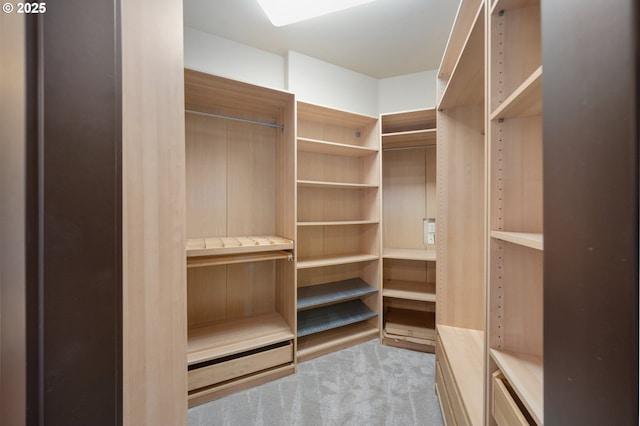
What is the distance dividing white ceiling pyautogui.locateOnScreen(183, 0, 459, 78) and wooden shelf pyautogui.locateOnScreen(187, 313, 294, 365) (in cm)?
250

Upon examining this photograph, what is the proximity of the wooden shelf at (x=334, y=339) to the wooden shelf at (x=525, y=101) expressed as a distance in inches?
83.5

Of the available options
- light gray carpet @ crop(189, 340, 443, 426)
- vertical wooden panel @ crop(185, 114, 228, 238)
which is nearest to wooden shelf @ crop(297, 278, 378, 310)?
light gray carpet @ crop(189, 340, 443, 426)

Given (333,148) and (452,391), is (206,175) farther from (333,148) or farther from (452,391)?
(452,391)

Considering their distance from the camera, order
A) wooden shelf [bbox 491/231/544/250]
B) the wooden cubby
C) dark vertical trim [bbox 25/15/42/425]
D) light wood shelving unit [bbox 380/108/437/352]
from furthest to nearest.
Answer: light wood shelving unit [bbox 380/108/437/352] < the wooden cubby < wooden shelf [bbox 491/231/544/250] < dark vertical trim [bbox 25/15/42/425]

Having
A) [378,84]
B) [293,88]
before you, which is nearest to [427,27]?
[378,84]

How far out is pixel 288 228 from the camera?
6.52 ft

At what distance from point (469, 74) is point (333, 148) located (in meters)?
1.22

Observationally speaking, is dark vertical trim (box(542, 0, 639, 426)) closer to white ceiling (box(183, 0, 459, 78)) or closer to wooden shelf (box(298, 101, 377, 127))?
white ceiling (box(183, 0, 459, 78))

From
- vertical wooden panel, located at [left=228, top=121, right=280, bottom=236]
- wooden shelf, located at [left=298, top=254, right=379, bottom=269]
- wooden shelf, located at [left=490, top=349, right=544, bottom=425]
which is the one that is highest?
vertical wooden panel, located at [left=228, top=121, right=280, bottom=236]

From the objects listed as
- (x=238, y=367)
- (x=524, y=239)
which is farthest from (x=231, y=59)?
(x=238, y=367)

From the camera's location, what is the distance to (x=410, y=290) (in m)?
2.35

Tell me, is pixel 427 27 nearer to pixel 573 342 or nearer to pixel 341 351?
pixel 573 342

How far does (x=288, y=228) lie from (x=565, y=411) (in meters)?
1.73

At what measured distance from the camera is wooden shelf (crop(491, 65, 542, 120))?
625 mm
